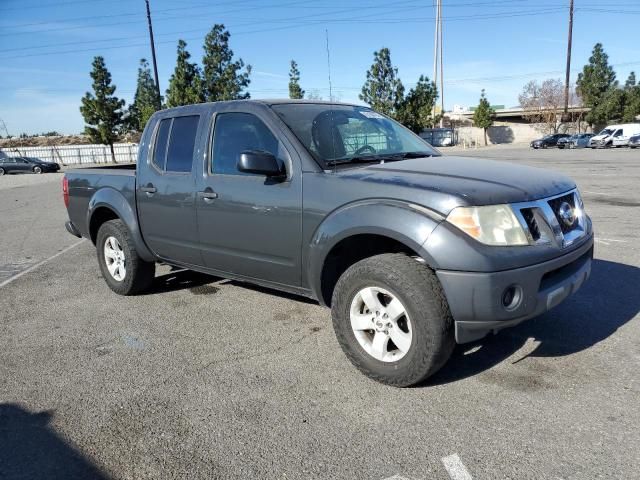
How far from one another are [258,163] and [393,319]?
4.50ft

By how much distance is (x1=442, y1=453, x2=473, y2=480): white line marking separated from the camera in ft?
7.75

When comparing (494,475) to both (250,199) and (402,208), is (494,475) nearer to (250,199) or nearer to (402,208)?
(402,208)

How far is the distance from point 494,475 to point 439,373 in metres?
1.04

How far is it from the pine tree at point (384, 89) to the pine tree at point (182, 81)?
1603cm

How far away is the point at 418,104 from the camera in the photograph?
164 feet

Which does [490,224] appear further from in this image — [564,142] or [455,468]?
[564,142]

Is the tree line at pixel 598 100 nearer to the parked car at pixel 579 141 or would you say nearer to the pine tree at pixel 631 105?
the pine tree at pixel 631 105

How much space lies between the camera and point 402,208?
3018 millimetres

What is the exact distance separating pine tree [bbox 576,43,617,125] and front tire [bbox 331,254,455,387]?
68078 millimetres

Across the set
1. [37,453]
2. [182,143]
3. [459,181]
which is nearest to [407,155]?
[459,181]

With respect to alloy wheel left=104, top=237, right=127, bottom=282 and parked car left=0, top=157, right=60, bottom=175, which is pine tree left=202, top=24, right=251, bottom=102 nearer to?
parked car left=0, top=157, right=60, bottom=175

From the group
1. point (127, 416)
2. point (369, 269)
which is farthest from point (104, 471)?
point (369, 269)

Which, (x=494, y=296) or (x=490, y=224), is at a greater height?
(x=490, y=224)

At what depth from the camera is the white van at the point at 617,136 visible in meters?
37.4
